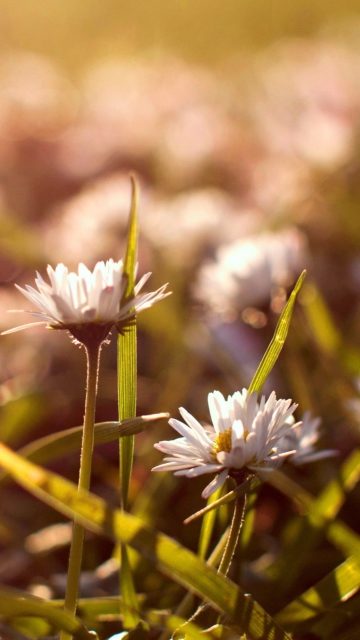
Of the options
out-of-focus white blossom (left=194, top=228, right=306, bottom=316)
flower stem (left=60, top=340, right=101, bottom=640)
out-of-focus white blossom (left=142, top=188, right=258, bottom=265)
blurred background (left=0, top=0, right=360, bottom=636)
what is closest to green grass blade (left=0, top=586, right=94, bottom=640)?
flower stem (left=60, top=340, right=101, bottom=640)

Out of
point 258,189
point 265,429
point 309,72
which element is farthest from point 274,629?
point 309,72

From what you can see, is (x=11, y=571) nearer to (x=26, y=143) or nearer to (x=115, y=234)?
(x=115, y=234)

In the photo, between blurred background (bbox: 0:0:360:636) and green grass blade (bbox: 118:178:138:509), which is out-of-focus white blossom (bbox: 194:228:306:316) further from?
green grass blade (bbox: 118:178:138:509)

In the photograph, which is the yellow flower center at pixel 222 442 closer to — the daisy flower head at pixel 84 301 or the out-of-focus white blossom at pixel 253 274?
the daisy flower head at pixel 84 301

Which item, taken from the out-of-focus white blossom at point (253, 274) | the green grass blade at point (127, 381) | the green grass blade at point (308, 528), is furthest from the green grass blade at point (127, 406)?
the out-of-focus white blossom at point (253, 274)

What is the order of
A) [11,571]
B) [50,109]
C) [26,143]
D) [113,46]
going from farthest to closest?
[113,46] < [50,109] < [26,143] < [11,571]

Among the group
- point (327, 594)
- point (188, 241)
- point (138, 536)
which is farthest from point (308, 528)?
point (188, 241)
